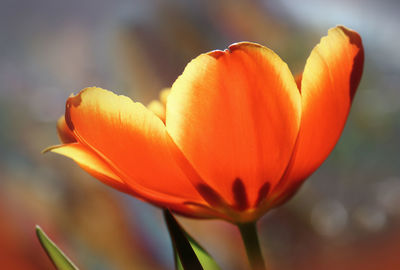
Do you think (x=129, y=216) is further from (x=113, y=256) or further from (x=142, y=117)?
(x=142, y=117)

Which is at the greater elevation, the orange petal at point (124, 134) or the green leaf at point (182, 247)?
the orange petal at point (124, 134)

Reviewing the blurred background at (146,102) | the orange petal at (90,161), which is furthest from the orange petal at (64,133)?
the blurred background at (146,102)

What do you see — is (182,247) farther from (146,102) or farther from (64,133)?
(146,102)

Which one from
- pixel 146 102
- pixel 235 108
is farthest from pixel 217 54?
pixel 146 102

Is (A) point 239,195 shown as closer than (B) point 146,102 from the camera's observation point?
Yes

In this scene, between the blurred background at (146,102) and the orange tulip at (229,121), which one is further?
the blurred background at (146,102)

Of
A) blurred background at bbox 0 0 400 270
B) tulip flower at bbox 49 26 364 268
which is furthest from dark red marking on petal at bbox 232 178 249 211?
blurred background at bbox 0 0 400 270

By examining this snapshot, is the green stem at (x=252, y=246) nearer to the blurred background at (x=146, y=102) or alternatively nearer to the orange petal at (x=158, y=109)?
the orange petal at (x=158, y=109)
